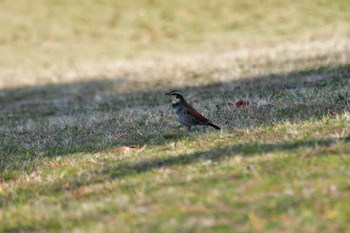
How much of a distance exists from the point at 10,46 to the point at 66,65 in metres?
10.5

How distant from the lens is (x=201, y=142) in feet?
34.6

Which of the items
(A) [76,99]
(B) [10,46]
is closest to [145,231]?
(A) [76,99]

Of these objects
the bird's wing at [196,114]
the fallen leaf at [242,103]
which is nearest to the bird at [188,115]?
the bird's wing at [196,114]

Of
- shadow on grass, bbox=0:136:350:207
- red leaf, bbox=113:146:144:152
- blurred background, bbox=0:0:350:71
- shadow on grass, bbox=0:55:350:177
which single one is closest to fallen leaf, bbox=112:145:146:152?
red leaf, bbox=113:146:144:152

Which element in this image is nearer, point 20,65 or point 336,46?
point 336,46

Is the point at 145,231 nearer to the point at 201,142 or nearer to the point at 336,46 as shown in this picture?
the point at 201,142

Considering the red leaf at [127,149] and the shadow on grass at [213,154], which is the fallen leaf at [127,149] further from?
the shadow on grass at [213,154]

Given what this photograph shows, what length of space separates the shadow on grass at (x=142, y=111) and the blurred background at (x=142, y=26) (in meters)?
18.1

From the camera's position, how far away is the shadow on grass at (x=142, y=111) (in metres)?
12.0

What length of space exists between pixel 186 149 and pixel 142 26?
42701mm

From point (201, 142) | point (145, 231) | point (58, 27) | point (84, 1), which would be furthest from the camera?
point (84, 1)

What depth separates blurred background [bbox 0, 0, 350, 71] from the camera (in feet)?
142

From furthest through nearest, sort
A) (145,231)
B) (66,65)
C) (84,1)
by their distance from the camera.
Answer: (84,1) → (66,65) → (145,231)

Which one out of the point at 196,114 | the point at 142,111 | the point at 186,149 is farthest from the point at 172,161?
the point at 142,111
